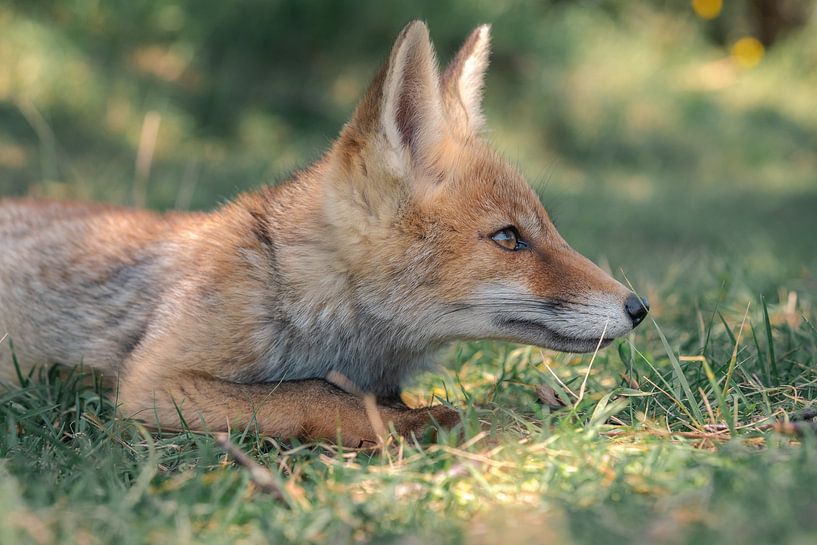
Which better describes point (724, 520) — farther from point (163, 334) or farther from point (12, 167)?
point (12, 167)

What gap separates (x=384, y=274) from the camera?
3445 mm

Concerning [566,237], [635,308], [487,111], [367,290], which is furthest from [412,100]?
[487,111]

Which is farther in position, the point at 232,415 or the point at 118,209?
the point at 118,209

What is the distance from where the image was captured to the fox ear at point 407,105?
3326mm

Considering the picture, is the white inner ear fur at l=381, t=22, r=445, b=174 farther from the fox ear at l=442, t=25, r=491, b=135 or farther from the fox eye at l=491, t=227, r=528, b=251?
the fox ear at l=442, t=25, r=491, b=135

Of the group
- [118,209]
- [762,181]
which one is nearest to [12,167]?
[118,209]

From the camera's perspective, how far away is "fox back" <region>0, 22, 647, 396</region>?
11.1ft

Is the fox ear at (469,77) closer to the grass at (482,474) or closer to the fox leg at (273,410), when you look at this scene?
the grass at (482,474)

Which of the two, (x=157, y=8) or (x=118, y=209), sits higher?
(x=157, y=8)

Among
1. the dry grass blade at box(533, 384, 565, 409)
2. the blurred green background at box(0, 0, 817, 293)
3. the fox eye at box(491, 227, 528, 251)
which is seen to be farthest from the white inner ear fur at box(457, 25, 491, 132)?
the blurred green background at box(0, 0, 817, 293)

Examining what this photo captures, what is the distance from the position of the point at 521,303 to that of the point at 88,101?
699cm

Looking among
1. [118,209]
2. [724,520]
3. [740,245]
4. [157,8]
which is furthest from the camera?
[157,8]

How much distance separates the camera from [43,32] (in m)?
8.98

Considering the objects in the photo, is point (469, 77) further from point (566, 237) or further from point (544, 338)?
point (566, 237)
